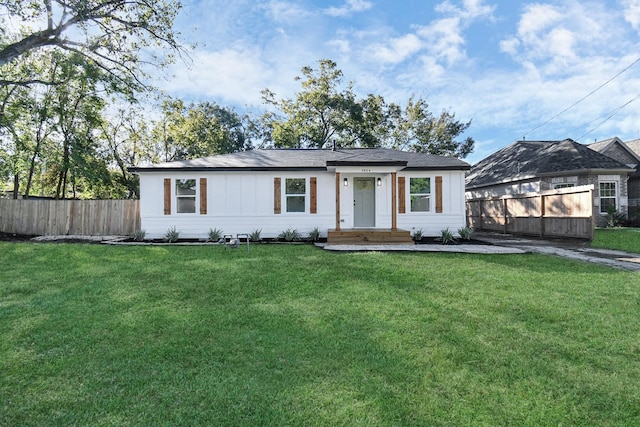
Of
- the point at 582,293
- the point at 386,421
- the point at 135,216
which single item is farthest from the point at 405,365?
the point at 135,216

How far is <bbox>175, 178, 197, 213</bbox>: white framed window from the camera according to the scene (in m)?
11.9

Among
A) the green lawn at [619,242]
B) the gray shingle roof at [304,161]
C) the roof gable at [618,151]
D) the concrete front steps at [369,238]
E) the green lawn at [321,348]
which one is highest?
the roof gable at [618,151]

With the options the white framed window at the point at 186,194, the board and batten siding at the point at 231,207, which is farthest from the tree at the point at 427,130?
the white framed window at the point at 186,194

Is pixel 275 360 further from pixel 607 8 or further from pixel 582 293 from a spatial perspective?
pixel 607 8

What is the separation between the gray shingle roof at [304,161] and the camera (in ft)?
38.1

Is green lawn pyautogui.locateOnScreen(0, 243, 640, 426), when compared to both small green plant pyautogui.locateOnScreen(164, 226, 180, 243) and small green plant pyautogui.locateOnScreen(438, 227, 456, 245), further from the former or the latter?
small green plant pyautogui.locateOnScreen(164, 226, 180, 243)

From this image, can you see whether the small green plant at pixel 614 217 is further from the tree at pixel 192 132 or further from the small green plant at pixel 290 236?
the tree at pixel 192 132

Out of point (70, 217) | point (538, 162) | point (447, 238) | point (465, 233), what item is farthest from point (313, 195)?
point (538, 162)

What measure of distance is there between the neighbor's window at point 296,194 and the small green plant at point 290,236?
2.88 feet

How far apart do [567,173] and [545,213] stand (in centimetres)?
555

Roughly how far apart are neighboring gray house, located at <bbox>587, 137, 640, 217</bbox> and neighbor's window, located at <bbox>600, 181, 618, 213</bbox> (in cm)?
159

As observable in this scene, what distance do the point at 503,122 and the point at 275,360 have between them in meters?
30.6

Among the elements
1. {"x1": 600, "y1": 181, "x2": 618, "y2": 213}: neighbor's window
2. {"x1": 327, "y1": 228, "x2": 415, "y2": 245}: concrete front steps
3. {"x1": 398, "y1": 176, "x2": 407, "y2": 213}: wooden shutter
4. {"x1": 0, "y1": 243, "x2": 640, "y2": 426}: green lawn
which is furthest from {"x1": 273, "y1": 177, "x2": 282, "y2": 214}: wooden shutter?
{"x1": 600, "y1": 181, "x2": 618, "y2": 213}: neighbor's window

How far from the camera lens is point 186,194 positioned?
11969 mm
